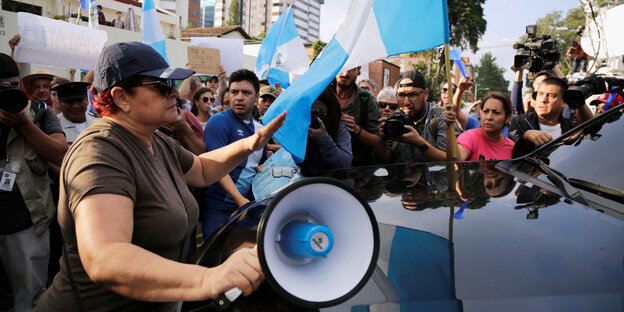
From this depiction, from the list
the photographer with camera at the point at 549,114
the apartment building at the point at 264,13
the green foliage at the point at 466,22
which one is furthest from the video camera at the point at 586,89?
the apartment building at the point at 264,13

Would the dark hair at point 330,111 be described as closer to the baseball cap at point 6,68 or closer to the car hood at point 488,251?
the car hood at point 488,251

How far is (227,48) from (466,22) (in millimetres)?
29770

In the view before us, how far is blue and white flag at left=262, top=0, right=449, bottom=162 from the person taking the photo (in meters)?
2.61

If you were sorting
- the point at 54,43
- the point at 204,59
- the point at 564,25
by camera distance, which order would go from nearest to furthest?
the point at 54,43
the point at 204,59
the point at 564,25

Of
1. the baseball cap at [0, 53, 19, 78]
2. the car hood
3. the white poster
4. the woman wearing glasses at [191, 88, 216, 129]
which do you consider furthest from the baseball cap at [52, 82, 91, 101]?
the white poster

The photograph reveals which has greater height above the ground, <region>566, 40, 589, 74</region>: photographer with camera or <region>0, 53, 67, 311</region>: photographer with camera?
<region>566, 40, 589, 74</region>: photographer with camera

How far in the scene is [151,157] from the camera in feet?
5.57

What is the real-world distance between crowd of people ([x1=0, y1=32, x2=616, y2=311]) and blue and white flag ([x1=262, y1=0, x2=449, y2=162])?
15.3 inches

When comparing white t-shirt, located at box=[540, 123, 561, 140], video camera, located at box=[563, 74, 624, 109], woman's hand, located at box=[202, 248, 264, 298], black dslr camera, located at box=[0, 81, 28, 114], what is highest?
video camera, located at box=[563, 74, 624, 109]

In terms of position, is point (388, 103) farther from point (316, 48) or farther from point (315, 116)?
point (316, 48)

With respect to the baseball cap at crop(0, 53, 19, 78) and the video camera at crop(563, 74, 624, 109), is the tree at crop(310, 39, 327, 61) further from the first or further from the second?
the baseball cap at crop(0, 53, 19, 78)

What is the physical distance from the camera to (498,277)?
126 cm

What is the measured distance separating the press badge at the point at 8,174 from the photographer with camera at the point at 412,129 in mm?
2559

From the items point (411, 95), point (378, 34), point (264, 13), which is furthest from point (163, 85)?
point (264, 13)
